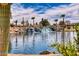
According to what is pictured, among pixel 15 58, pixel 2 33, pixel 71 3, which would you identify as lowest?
pixel 15 58

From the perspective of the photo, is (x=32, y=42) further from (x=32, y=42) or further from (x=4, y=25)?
(x=4, y=25)

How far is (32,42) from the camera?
1410 millimetres

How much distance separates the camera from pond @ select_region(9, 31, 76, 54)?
1402 mm

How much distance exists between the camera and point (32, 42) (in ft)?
4.63

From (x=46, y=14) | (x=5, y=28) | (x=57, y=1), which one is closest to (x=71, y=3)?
(x=57, y=1)

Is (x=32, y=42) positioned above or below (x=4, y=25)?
below

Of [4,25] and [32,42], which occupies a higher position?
[4,25]

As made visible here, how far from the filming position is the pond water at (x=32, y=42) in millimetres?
1402

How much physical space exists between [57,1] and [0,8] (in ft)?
1.62

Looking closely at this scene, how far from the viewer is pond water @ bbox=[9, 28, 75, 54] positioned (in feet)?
4.60

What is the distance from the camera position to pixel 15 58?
1390 millimetres

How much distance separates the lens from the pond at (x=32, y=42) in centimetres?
140

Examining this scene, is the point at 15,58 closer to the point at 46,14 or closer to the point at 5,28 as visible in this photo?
the point at 5,28

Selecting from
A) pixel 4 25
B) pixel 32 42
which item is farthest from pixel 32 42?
pixel 4 25
